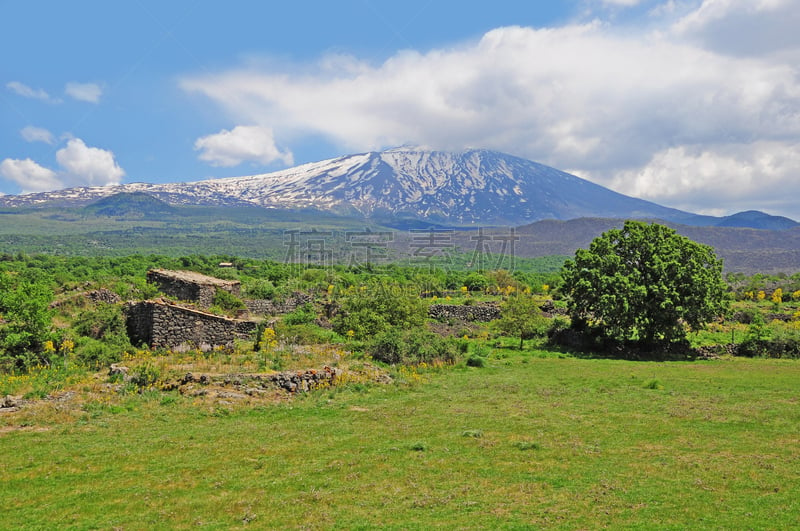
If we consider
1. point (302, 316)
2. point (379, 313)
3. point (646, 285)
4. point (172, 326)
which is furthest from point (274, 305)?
point (646, 285)

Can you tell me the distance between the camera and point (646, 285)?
26.9 m

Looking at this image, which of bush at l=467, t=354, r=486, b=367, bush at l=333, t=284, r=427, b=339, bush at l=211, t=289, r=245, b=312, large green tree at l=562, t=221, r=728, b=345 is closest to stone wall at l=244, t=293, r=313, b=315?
bush at l=211, t=289, r=245, b=312

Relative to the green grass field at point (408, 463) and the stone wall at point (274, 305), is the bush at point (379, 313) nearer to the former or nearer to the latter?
the stone wall at point (274, 305)

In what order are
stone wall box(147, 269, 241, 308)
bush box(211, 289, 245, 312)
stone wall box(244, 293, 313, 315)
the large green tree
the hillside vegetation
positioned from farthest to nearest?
stone wall box(244, 293, 313, 315), bush box(211, 289, 245, 312), stone wall box(147, 269, 241, 308), the large green tree, the hillside vegetation

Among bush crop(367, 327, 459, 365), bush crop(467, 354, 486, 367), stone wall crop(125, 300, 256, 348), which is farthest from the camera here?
bush crop(467, 354, 486, 367)

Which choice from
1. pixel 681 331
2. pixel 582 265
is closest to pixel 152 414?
pixel 582 265

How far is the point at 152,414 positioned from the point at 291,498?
20.6ft

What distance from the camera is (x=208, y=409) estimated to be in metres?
13.4

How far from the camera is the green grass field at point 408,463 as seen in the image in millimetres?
7586

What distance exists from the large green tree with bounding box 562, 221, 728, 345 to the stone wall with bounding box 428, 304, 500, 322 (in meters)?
15.7

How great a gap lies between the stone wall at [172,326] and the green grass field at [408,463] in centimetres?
518

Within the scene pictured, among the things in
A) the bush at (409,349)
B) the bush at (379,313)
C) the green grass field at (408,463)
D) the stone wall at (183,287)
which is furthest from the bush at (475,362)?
the stone wall at (183,287)

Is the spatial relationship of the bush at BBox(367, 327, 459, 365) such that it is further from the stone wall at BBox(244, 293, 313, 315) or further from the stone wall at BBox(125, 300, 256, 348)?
the stone wall at BBox(244, 293, 313, 315)

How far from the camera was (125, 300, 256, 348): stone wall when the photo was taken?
18688 millimetres
